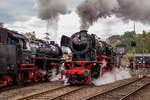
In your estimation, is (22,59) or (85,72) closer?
(22,59)

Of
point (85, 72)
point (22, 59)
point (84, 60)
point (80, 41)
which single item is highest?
point (80, 41)

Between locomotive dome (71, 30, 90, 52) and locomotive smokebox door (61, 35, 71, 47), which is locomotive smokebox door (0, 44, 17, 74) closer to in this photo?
locomotive smokebox door (61, 35, 71, 47)

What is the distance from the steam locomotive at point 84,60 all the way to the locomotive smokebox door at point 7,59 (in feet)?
9.77

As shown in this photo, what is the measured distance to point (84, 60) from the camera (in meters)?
11.0

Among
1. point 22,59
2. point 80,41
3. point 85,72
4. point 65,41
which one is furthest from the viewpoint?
point 65,41

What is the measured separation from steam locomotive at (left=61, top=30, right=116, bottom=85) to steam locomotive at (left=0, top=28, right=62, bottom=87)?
2204 mm

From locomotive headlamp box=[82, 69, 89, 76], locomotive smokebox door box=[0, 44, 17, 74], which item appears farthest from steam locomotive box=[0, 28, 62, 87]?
locomotive headlamp box=[82, 69, 89, 76]

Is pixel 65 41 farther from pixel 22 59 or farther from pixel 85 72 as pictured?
pixel 22 59

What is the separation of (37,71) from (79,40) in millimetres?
3599

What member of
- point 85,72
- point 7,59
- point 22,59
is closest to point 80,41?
point 85,72

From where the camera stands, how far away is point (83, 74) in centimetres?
1017

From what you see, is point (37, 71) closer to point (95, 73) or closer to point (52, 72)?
point (52, 72)

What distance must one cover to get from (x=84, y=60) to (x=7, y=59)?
441 cm

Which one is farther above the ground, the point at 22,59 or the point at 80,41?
the point at 80,41
